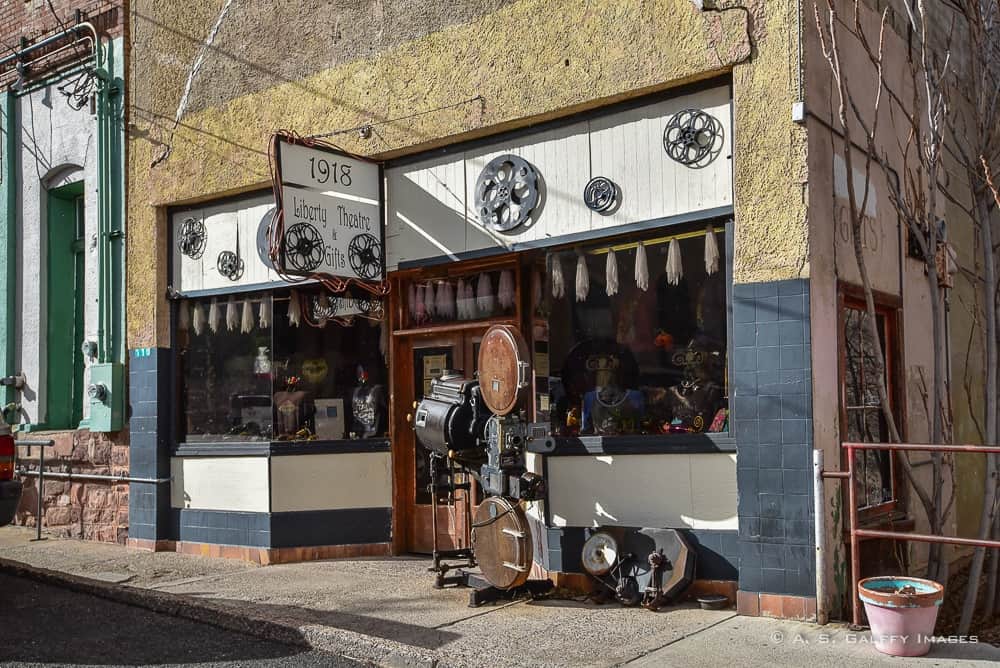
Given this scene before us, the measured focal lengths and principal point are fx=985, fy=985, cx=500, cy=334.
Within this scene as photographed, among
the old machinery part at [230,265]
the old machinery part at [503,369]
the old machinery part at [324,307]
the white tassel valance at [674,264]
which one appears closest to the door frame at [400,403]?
the old machinery part at [324,307]

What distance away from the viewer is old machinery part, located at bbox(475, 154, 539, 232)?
8.09m

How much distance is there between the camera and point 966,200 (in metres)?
10.1

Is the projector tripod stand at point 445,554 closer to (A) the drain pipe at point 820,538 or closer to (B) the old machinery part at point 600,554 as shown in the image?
(B) the old machinery part at point 600,554

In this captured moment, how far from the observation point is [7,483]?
750 cm

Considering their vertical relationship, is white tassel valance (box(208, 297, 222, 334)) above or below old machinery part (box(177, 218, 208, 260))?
below

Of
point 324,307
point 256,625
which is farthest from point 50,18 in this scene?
point 256,625

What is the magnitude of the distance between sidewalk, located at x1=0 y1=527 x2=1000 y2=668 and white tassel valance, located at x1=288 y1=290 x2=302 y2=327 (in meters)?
2.37

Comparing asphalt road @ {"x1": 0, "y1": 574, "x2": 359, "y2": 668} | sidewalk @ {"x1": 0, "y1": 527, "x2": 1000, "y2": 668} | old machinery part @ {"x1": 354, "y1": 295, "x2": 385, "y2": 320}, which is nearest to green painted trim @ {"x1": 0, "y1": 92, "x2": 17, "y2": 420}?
sidewalk @ {"x1": 0, "y1": 527, "x2": 1000, "y2": 668}

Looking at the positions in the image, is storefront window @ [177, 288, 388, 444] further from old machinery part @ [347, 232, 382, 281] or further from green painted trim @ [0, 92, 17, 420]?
green painted trim @ [0, 92, 17, 420]

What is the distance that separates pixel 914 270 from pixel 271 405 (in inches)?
241

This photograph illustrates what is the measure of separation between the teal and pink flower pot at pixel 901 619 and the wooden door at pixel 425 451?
414cm

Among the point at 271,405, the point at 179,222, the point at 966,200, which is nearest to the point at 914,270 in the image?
the point at 966,200

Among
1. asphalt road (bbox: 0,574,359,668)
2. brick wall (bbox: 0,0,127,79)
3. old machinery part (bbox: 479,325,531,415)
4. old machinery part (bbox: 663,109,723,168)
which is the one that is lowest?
asphalt road (bbox: 0,574,359,668)

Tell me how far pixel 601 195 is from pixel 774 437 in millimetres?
2323
